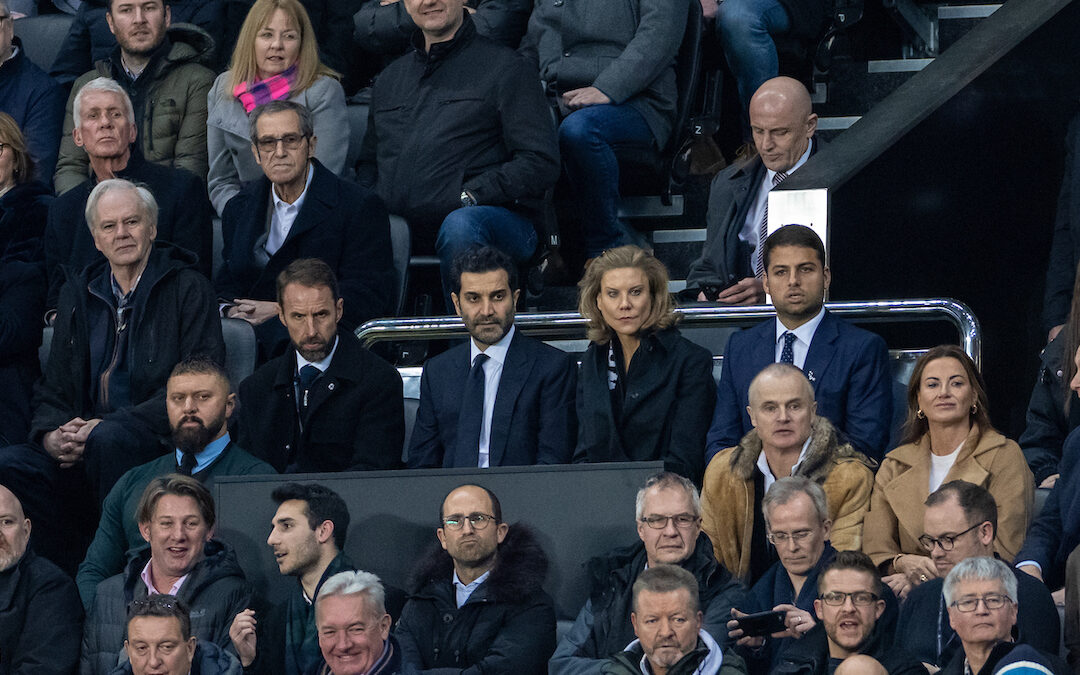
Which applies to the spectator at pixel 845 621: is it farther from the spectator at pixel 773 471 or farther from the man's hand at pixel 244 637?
the man's hand at pixel 244 637

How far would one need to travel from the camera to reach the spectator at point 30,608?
7457 mm

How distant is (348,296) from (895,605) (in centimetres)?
285

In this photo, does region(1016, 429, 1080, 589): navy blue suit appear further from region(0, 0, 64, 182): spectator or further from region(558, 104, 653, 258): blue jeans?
region(0, 0, 64, 182): spectator

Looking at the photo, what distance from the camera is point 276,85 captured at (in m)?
9.52

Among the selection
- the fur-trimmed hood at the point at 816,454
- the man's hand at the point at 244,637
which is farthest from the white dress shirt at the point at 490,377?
the man's hand at the point at 244,637

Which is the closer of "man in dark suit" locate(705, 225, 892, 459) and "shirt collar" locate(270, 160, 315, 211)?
"man in dark suit" locate(705, 225, 892, 459)

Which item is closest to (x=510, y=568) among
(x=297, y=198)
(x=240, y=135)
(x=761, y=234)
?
(x=761, y=234)

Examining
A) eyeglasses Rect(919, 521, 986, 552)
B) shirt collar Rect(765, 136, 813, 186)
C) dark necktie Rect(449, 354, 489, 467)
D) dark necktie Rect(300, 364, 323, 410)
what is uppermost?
shirt collar Rect(765, 136, 813, 186)

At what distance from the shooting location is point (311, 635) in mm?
7344

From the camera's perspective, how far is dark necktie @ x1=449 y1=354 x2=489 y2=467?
798cm

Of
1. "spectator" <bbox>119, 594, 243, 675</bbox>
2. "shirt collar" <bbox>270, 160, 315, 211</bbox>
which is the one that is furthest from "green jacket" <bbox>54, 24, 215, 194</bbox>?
"spectator" <bbox>119, 594, 243, 675</bbox>

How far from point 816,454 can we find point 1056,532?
0.79 meters

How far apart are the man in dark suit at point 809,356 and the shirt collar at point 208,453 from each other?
5.67ft

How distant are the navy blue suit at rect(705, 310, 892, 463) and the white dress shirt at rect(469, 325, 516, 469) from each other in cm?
80
